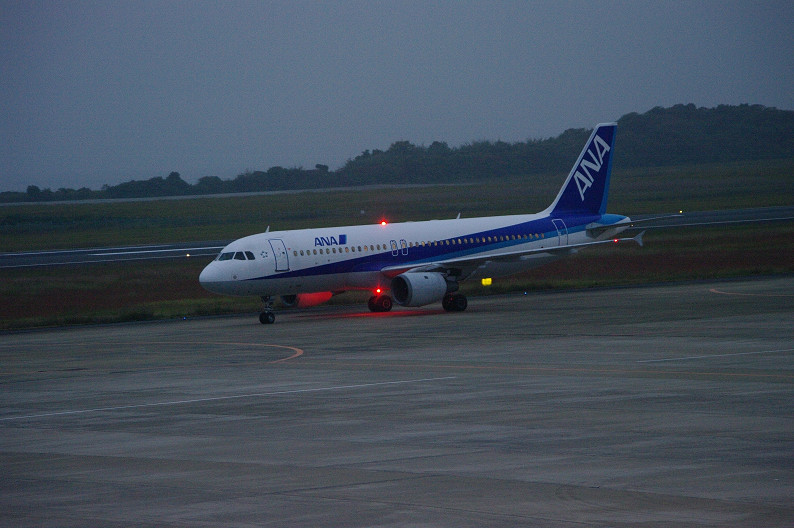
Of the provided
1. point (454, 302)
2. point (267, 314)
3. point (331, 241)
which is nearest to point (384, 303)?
point (454, 302)

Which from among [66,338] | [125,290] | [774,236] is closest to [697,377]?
[66,338]

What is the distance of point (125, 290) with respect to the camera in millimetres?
→ 64312

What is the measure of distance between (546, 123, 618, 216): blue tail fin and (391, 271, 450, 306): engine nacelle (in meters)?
9.40

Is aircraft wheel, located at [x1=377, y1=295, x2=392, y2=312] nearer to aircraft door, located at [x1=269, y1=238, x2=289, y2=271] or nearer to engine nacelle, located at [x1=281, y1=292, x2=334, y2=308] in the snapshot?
engine nacelle, located at [x1=281, y1=292, x2=334, y2=308]

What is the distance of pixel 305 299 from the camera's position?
162 feet

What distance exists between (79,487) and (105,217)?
138704 mm

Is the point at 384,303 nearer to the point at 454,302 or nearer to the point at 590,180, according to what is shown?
the point at 454,302

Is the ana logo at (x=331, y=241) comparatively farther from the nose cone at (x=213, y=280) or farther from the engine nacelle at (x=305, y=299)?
the nose cone at (x=213, y=280)

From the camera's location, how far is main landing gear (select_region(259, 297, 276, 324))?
46.3m

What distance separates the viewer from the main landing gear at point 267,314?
152 ft

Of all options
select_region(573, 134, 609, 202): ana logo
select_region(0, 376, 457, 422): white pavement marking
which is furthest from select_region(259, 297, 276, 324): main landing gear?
select_region(0, 376, 457, 422): white pavement marking

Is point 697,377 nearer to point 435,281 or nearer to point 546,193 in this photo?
point 435,281

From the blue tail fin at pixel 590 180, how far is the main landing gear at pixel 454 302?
818 centimetres

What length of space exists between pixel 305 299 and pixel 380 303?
10.6ft
